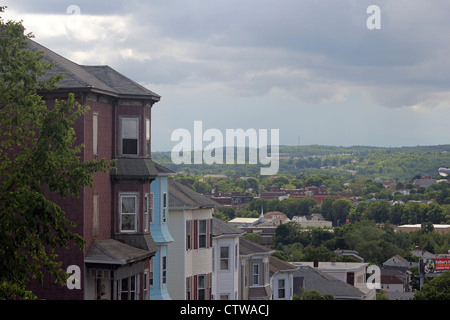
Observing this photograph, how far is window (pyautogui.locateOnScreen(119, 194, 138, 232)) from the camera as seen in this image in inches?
1190

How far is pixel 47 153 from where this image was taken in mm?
19688

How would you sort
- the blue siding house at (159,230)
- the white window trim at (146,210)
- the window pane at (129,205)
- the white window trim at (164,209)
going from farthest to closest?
the white window trim at (164,209) < the blue siding house at (159,230) < the white window trim at (146,210) < the window pane at (129,205)

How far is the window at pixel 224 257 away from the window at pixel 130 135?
745 inches

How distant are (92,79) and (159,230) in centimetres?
866

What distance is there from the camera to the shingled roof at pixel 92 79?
89.4ft

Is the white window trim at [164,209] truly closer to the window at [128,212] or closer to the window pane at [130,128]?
the window at [128,212]

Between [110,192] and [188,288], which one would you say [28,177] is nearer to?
[110,192]

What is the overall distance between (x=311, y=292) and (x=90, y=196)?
42.0 metres

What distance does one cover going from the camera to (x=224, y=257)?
48.7 metres

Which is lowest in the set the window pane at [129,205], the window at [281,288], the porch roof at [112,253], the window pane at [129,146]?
the window at [281,288]

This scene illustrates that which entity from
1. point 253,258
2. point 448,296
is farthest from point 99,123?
point 448,296

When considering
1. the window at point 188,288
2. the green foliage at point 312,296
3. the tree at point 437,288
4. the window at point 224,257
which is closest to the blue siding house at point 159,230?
the window at point 188,288

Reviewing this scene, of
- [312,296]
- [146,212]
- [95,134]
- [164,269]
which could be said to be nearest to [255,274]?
[312,296]
